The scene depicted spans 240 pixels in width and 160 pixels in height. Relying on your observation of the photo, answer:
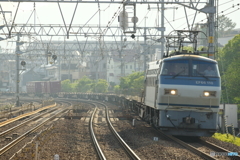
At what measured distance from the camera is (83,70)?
11581cm

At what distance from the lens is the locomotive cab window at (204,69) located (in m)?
17.2

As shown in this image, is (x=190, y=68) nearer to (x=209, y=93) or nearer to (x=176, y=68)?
(x=176, y=68)

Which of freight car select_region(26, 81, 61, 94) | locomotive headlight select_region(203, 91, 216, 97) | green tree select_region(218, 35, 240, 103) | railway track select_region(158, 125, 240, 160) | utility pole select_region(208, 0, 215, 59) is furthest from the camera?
freight car select_region(26, 81, 61, 94)

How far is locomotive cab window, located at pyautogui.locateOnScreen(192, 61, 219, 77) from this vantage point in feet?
56.5

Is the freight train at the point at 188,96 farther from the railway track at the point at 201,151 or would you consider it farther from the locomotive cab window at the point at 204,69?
the railway track at the point at 201,151

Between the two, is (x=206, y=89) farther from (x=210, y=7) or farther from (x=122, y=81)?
(x=122, y=81)

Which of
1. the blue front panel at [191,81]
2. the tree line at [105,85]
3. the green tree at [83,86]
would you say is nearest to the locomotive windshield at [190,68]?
the blue front panel at [191,81]

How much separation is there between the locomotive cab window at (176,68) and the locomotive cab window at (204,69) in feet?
1.08

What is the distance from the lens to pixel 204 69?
17.3 metres

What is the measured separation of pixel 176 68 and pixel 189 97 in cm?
134

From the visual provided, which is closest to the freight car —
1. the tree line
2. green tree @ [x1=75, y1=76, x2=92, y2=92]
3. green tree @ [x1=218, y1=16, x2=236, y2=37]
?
the tree line

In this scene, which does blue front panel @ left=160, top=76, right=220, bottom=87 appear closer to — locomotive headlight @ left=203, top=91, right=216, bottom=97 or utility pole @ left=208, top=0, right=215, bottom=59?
locomotive headlight @ left=203, top=91, right=216, bottom=97

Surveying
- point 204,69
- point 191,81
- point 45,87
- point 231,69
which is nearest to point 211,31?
point 204,69

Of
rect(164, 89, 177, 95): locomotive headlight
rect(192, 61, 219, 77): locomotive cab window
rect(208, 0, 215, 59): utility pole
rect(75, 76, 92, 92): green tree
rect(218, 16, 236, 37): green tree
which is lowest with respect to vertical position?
rect(75, 76, 92, 92): green tree
